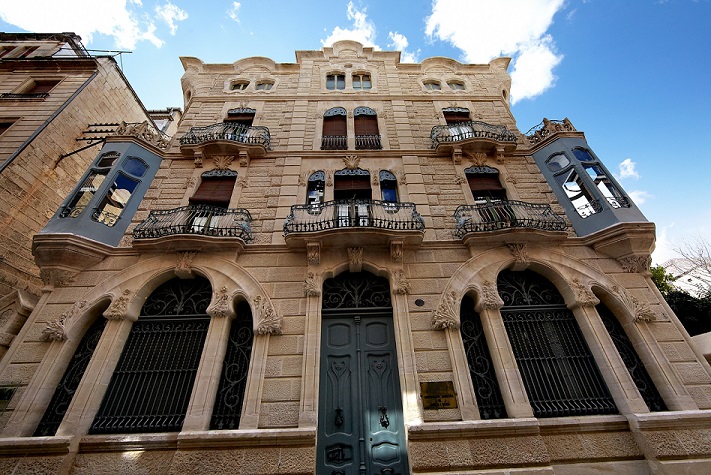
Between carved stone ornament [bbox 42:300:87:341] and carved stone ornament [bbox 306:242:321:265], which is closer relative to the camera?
carved stone ornament [bbox 42:300:87:341]

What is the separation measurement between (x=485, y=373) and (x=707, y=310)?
9411 millimetres

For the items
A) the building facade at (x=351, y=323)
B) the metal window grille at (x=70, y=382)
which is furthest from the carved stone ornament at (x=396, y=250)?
the metal window grille at (x=70, y=382)

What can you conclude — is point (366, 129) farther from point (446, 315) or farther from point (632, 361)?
point (632, 361)

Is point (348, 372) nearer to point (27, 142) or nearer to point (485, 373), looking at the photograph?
point (485, 373)

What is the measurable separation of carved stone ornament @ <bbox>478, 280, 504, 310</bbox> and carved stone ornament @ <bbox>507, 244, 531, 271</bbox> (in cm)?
102

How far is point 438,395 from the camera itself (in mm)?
5992

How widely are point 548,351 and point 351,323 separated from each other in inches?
175

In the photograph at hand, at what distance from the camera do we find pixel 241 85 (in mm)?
13930

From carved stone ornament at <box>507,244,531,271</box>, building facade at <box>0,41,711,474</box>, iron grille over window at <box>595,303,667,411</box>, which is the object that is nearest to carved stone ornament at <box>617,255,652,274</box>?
building facade at <box>0,41,711,474</box>

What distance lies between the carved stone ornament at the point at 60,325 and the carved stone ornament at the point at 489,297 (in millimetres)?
9138

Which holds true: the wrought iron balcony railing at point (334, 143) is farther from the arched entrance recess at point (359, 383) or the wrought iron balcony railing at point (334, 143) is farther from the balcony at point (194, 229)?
the arched entrance recess at point (359, 383)

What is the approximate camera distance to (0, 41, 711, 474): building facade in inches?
217

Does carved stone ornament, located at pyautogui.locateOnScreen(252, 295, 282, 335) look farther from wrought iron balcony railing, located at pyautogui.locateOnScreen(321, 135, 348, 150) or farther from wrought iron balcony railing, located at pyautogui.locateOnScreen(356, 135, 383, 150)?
wrought iron balcony railing, located at pyautogui.locateOnScreen(356, 135, 383, 150)

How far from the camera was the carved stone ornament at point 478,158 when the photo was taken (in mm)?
10297
